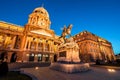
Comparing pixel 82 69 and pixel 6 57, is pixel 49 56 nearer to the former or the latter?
pixel 6 57

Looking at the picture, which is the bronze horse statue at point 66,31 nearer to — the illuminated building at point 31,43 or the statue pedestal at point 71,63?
the statue pedestal at point 71,63

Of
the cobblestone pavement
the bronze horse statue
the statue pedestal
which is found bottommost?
the cobblestone pavement

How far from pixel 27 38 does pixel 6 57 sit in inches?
427

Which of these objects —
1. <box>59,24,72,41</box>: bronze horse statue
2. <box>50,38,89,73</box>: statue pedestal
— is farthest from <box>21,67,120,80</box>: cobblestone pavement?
<box>59,24,72,41</box>: bronze horse statue

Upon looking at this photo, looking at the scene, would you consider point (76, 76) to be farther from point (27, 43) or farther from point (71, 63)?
point (27, 43)

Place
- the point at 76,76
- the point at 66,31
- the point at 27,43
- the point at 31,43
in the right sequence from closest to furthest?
the point at 76,76 → the point at 66,31 → the point at 27,43 → the point at 31,43

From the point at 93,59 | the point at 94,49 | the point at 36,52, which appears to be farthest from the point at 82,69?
the point at 94,49

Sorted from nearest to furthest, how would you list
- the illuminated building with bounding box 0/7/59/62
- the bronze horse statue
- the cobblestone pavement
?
the cobblestone pavement, the bronze horse statue, the illuminated building with bounding box 0/7/59/62

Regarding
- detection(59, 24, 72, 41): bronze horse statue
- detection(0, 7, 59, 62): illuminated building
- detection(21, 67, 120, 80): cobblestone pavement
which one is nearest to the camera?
detection(21, 67, 120, 80): cobblestone pavement

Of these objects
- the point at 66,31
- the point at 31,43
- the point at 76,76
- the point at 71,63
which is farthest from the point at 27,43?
the point at 76,76

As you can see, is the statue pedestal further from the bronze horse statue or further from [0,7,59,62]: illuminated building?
[0,7,59,62]: illuminated building

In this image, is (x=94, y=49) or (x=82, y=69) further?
(x=94, y=49)

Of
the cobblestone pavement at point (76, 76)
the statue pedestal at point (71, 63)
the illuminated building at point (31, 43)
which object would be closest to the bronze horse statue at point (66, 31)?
the statue pedestal at point (71, 63)

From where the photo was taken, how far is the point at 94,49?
47312 millimetres
